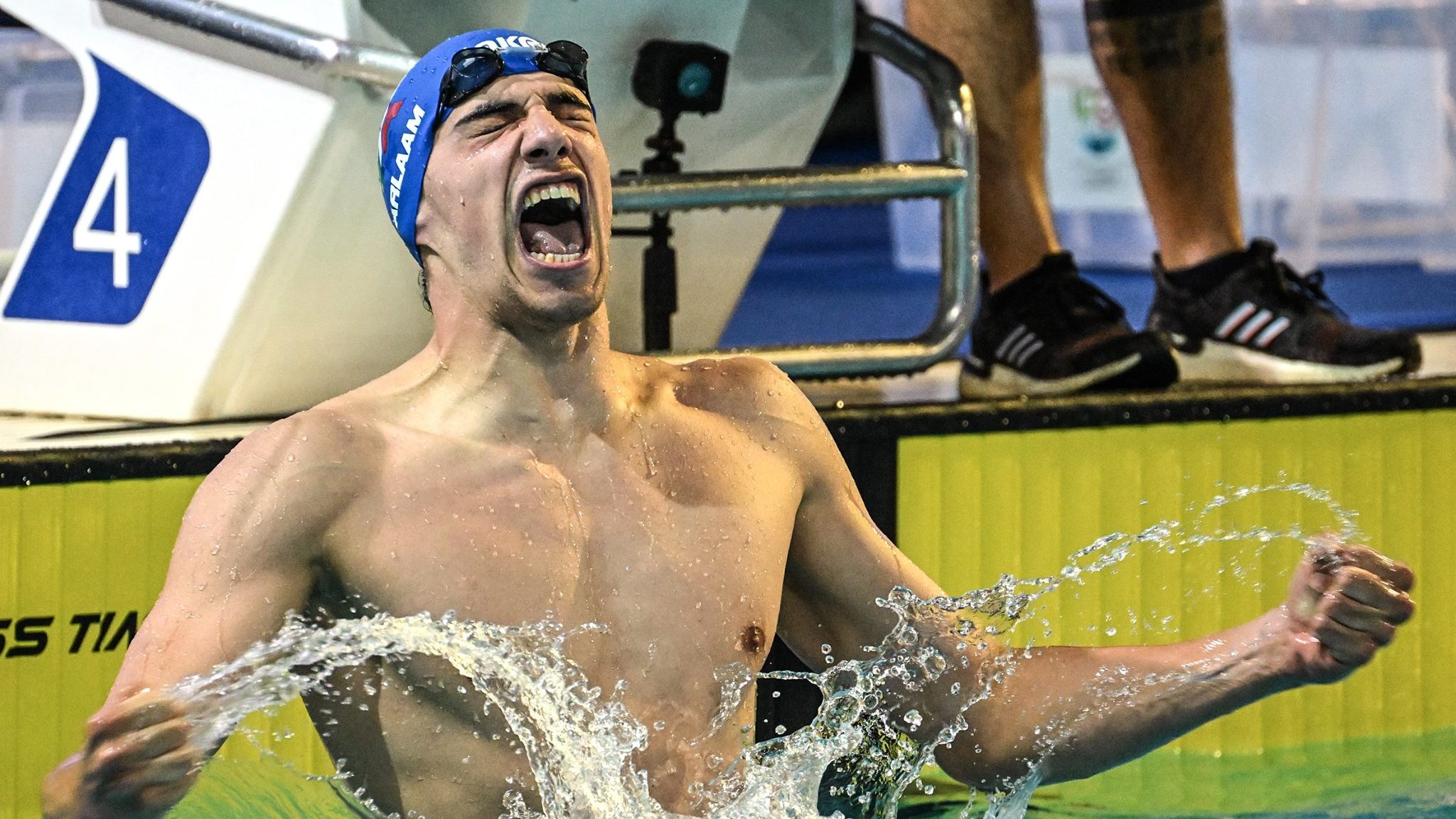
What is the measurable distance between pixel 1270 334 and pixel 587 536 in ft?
5.11

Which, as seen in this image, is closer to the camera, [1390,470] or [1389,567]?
[1389,567]

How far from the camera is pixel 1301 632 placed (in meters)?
1.69

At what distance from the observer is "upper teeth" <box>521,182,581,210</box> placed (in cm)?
165

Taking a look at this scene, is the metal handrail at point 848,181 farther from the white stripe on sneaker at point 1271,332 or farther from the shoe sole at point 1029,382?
the white stripe on sneaker at point 1271,332

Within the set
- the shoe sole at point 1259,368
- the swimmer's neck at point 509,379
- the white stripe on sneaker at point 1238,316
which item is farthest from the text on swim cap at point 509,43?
the white stripe on sneaker at point 1238,316

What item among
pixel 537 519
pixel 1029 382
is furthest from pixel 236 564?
pixel 1029 382

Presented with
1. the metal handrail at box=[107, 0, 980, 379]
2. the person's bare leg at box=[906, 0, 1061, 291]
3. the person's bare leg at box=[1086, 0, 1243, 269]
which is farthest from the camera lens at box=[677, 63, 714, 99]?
the person's bare leg at box=[1086, 0, 1243, 269]

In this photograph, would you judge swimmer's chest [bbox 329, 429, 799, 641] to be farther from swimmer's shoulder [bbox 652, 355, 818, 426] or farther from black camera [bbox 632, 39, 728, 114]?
black camera [bbox 632, 39, 728, 114]

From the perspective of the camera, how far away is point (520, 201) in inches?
65.2

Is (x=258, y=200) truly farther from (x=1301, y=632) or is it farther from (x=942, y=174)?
(x=1301, y=632)

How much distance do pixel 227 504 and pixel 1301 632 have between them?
0.98 meters

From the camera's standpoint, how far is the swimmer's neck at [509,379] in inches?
67.6

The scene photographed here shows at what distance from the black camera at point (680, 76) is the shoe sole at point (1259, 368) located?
0.86m

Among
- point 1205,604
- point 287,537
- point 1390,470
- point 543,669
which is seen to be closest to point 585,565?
point 543,669
